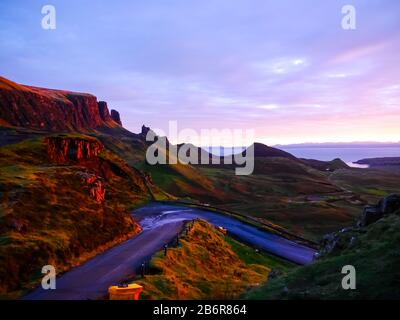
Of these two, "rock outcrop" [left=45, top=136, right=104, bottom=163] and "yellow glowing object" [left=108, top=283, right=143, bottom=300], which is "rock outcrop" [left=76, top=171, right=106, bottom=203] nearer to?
"rock outcrop" [left=45, top=136, right=104, bottom=163]

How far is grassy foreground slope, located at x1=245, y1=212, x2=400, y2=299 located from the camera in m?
16.3

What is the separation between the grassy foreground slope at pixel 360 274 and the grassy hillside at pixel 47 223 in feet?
58.6

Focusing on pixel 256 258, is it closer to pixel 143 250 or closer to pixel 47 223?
pixel 143 250

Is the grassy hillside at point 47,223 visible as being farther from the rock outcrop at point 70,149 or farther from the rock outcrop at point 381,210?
the rock outcrop at point 381,210

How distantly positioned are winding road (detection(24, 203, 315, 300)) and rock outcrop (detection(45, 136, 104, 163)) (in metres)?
19.1

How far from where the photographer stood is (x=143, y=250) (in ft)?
129

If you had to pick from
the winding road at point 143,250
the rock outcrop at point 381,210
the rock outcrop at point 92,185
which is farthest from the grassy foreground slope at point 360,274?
the rock outcrop at point 92,185

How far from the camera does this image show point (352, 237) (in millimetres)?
25172

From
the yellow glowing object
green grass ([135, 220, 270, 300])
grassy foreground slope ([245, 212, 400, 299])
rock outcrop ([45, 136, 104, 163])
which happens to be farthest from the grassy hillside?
grassy foreground slope ([245, 212, 400, 299])

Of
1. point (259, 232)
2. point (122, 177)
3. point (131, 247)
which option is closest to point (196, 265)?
point (131, 247)

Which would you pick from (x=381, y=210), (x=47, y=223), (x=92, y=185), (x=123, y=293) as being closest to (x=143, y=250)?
(x=47, y=223)

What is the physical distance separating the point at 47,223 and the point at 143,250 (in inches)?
386
